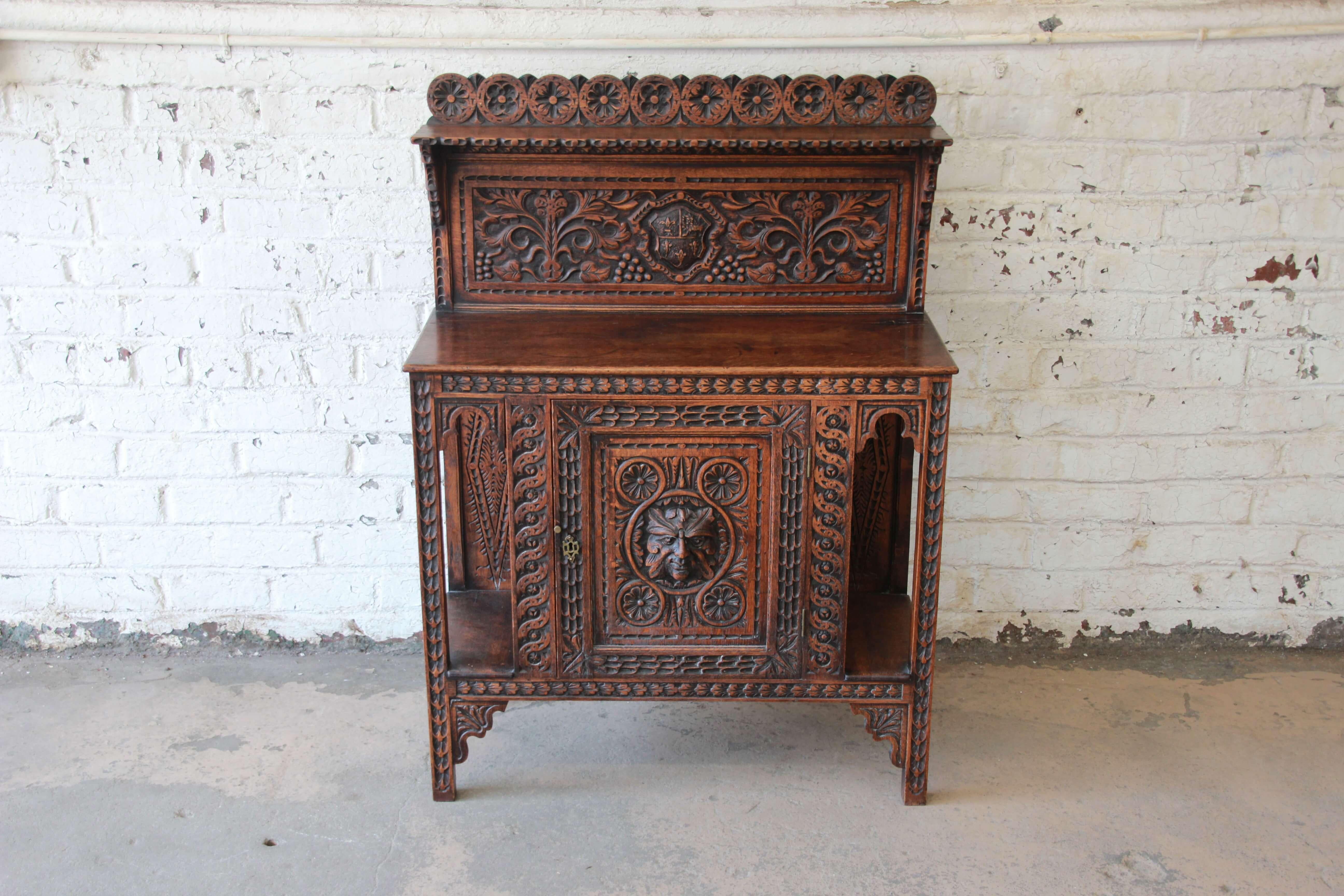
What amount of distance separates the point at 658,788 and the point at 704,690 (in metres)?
0.27

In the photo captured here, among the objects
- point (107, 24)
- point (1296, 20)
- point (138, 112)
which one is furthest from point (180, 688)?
point (1296, 20)

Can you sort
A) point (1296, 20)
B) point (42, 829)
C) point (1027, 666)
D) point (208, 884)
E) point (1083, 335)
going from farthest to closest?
point (1027, 666) → point (1083, 335) → point (1296, 20) → point (42, 829) → point (208, 884)

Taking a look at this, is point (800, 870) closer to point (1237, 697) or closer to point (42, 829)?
point (1237, 697)

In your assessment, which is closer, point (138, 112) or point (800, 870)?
point (800, 870)

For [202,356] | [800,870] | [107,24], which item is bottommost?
[800,870]

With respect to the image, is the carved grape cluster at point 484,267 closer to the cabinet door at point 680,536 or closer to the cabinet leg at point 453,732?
the cabinet door at point 680,536

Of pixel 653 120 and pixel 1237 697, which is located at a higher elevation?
pixel 653 120

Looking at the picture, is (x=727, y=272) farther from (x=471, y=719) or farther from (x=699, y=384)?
(x=471, y=719)

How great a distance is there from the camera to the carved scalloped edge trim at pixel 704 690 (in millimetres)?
2303

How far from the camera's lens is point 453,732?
2.35m

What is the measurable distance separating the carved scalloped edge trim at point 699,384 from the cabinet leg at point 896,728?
2.13 ft

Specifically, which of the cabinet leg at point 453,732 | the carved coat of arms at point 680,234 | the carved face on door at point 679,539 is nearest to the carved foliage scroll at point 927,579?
the carved face on door at point 679,539

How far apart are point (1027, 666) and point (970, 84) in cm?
139

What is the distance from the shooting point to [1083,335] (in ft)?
8.96
